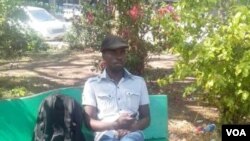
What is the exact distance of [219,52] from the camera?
5168mm

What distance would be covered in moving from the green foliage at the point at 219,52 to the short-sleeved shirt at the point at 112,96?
3.62ft

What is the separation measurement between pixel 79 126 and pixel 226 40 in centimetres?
206

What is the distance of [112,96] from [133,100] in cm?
21

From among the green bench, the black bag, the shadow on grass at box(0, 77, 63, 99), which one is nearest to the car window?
the shadow on grass at box(0, 77, 63, 99)

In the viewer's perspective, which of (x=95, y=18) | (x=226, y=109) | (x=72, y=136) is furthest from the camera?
(x=95, y=18)

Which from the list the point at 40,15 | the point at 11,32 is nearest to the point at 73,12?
the point at 40,15

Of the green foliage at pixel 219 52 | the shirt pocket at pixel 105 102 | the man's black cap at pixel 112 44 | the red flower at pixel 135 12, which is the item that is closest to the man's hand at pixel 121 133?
the shirt pocket at pixel 105 102

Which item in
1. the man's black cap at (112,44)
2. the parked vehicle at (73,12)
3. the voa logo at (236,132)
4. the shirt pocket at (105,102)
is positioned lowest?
the voa logo at (236,132)

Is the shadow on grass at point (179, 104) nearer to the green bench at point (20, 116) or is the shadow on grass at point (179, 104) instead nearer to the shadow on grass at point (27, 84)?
the shadow on grass at point (27, 84)

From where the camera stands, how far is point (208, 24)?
5.67 metres

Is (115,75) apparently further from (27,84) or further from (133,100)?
(27,84)

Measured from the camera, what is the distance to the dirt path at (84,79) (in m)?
6.79

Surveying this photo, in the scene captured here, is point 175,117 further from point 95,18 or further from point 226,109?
point 95,18

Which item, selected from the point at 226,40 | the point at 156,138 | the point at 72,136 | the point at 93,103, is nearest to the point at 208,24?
the point at 226,40
